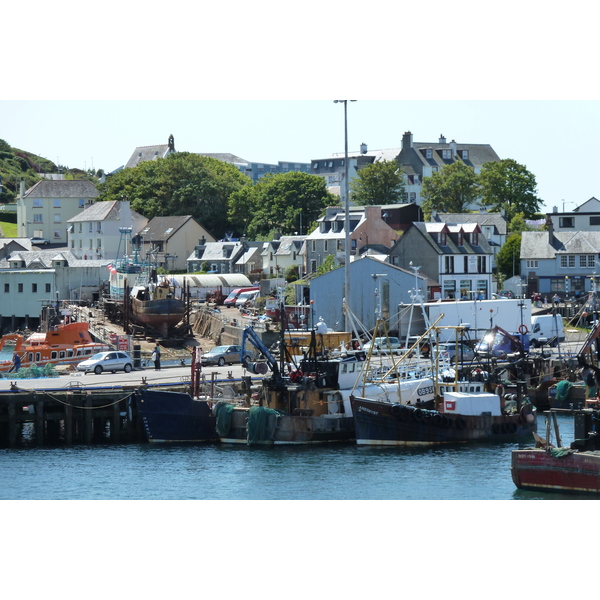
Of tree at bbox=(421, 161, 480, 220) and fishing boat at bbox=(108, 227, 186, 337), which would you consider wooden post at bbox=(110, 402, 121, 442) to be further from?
tree at bbox=(421, 161, 480, 220)

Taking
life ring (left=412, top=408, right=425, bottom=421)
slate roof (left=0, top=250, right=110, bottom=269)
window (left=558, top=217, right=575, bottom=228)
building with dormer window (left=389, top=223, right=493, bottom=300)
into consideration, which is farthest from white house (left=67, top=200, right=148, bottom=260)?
life ring (left=412, top=408, right=425, bottom=421)

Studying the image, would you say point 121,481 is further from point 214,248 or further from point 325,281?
point 214,248

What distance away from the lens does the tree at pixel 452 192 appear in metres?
109

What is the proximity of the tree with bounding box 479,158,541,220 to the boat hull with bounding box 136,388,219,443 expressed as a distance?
72117 millimetres

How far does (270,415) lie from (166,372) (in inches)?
422

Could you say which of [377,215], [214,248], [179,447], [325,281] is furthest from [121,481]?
[214,248]

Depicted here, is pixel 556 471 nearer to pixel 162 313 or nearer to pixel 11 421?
pixel 11 421

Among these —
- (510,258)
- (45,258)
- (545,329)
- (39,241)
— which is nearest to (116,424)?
(545,329)

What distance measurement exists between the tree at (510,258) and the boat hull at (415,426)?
155 ft

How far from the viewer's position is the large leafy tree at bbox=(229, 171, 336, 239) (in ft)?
Answer: 362

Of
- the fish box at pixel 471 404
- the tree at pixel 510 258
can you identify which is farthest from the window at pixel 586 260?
the fish box at pixel 471 404

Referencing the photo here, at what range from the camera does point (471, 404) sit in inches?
1609

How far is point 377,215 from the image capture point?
84.2 meters

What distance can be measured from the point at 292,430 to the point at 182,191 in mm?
80103
